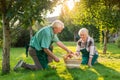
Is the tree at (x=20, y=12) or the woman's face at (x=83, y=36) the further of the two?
the woman's face at (x=83, y=36)

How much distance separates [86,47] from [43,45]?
279cm

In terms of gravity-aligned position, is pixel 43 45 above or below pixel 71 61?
above

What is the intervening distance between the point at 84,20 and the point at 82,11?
96 centimetres

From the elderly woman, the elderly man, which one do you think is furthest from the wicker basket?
the elderly woman

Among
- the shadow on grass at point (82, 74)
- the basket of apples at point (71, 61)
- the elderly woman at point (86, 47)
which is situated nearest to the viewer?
the shadow on grass at point (82, 74)

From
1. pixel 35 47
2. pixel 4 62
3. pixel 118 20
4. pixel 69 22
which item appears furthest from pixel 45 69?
pixel 69 22

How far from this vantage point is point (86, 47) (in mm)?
11125

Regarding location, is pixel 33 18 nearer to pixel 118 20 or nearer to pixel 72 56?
pixel 72 56

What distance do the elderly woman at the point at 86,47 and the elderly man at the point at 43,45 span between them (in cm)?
147

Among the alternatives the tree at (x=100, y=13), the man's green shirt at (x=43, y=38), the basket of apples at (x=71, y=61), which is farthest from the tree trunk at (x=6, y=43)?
the tree at (x=100, y=13)

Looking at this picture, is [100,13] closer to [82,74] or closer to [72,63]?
[72,63]

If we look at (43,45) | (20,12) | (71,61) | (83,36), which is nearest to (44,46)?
(43,45)

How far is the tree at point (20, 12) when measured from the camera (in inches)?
367

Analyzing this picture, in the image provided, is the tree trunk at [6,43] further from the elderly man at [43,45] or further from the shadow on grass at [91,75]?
the shadow on grass at [91,75]
